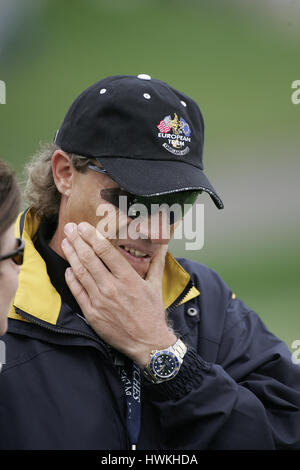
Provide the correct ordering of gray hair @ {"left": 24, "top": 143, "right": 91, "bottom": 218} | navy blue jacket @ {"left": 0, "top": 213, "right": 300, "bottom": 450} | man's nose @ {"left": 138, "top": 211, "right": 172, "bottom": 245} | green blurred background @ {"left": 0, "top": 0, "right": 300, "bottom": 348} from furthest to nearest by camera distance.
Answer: green blurred background @ {"left": 0, "top": 0, "right": 300, "bottom": 348}
gray hair @ {"left": 24, "top": 143, "right": 91, "bottom": 218}
man's nose @ {"left": 138, "top": 211, "right": 172, "bottom": 245}
navy blue jacket @ {"left": 0, "top": 213, "right": 300, "bottom": 450}

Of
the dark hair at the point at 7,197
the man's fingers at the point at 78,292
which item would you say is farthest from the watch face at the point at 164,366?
the dark hair at the point at 7,197

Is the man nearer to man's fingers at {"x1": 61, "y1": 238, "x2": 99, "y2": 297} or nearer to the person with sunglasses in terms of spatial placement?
man's fingers at {"x1": 61, "y1": 238, "x2": 99, "y2": 297}

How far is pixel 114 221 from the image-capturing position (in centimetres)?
196

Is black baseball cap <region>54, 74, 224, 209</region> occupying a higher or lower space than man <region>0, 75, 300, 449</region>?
higher

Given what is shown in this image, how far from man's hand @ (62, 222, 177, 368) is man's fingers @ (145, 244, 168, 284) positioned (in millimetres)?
75

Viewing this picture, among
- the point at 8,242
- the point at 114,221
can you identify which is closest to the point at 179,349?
the point at 114,221

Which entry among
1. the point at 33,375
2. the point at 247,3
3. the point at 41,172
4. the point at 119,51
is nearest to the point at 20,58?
the point at 119,51

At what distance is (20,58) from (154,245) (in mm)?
9856

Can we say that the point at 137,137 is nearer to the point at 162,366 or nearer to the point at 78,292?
the point at 78,292

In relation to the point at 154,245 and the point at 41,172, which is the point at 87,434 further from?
the point at 41,172

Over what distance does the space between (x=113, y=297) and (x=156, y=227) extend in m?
0.30

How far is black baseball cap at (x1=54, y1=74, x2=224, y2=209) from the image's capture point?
1.89 m

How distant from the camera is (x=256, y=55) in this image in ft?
34.9

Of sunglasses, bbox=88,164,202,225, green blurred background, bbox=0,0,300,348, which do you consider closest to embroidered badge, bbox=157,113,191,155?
sunglasses, bbox=88,164,202,225
